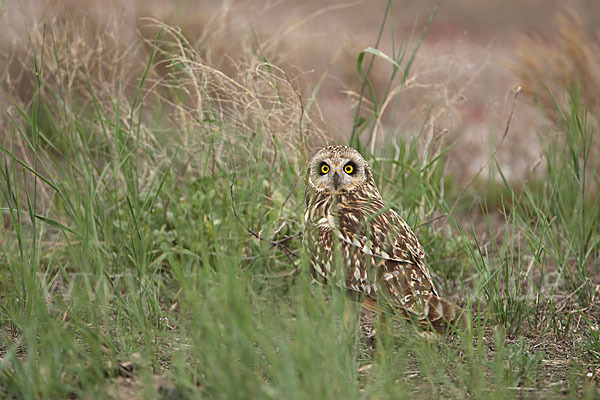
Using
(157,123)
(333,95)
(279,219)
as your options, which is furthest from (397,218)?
(333,95)

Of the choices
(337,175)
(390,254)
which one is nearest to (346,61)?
(337,175)

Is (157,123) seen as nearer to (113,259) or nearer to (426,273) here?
(113,259)

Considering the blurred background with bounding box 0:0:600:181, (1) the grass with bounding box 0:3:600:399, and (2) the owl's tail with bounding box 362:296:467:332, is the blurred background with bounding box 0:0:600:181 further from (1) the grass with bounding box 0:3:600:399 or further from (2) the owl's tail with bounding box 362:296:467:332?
(2) the owl's tail with bounding box 362:296:467:332

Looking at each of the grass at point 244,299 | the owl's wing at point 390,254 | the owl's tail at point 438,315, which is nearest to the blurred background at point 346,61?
the grass at point 244,299

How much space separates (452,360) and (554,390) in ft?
1.16

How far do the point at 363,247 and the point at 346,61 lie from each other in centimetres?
462

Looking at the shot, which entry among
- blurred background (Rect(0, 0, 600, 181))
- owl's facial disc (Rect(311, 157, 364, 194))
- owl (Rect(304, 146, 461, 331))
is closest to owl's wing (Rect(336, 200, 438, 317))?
owl (Rect(304, 146, 461, 331))

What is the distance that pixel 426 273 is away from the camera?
9.66 ft

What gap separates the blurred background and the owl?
0.56m

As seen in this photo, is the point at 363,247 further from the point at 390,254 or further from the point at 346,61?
the point at 346,61

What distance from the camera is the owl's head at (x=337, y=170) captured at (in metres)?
3.01

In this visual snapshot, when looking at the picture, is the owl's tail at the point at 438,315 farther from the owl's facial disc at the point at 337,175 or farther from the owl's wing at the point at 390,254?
the owl's facial disc at the point at 337,175

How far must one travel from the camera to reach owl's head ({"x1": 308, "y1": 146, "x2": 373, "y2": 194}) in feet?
9.87

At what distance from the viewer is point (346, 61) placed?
23.7 ft
